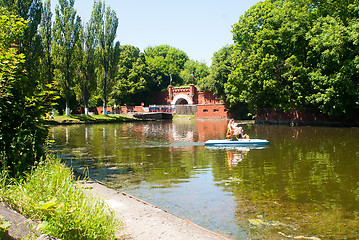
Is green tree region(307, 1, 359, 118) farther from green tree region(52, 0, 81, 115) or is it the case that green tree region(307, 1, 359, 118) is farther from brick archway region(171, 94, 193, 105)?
brick archway region(171, 94, 193, 105)

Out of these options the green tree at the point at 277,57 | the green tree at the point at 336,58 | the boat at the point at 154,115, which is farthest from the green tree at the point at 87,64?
the green tree at the point at 336,58

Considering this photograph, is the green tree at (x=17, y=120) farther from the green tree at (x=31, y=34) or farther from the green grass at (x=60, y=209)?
the green tree at (x=31, y=34)

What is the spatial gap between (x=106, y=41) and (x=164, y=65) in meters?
38.7

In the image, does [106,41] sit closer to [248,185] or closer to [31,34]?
[31,34]

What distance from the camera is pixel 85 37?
158 feet

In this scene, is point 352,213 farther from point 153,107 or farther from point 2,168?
point 153,107

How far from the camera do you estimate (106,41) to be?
50.4m

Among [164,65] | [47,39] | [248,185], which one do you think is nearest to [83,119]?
[47,39]

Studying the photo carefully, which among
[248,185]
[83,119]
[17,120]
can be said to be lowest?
[248,185]

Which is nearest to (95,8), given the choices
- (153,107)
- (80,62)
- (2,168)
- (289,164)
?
(80,62)

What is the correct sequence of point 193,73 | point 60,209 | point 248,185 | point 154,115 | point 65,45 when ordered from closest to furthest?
1. point 60,209
2. point 248,185
3. point 65,45
4. point 154,115
5. point 193,73

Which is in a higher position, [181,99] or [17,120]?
[181,99]

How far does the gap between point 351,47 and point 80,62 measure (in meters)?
34.9

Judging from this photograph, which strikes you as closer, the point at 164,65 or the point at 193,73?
the point at 164,65
